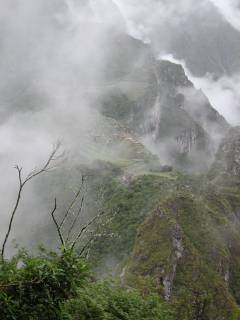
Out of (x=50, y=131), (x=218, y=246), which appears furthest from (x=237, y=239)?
(x=50, y=131)

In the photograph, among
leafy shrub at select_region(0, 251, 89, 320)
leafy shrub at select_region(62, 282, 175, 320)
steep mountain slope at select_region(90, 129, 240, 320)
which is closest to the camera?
leafy shrub at select_region(0, 251, 89, 320)

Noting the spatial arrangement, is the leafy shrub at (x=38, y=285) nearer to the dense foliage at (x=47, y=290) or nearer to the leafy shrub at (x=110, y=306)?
the dense foliage at (x=47, y=290)

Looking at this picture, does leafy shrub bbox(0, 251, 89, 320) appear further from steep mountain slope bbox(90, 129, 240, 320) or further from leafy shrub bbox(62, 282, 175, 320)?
steep mountain slope bbox(90, 129, 240, 320)

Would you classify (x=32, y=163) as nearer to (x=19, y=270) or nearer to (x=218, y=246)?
(x=218, y=246)

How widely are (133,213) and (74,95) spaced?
3924 inches

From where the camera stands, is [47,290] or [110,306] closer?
[47,290]

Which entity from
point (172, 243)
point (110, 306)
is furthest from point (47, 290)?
point (172, 243)

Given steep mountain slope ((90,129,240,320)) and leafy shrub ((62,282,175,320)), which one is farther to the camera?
steep mountain slope ((90,129,240,320))

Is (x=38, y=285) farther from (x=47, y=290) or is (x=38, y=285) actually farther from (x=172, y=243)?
(x=172, y=243)

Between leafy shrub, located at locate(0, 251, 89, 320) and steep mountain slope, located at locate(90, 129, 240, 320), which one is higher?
steep mountain slope, located at locate(90, 129, 240, 320)

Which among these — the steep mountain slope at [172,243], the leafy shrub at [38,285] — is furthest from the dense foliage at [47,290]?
the steep mountain slope at [172,243]

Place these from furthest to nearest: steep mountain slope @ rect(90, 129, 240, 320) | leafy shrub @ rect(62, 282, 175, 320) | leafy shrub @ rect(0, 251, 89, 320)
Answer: steep mountain slope @ rect(90, 129, 240, 320)
leafy shrub @ rect(62, 282, 175, 320)
leafy shrub @ rect(0, 251, 89, 320)

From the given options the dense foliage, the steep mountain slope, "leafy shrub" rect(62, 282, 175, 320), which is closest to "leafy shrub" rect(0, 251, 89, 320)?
the dense foliage

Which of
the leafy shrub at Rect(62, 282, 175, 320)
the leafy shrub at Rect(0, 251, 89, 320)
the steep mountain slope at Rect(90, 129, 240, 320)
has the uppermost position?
the steep mountain slope at Rect(90, 129, 240, 320)
